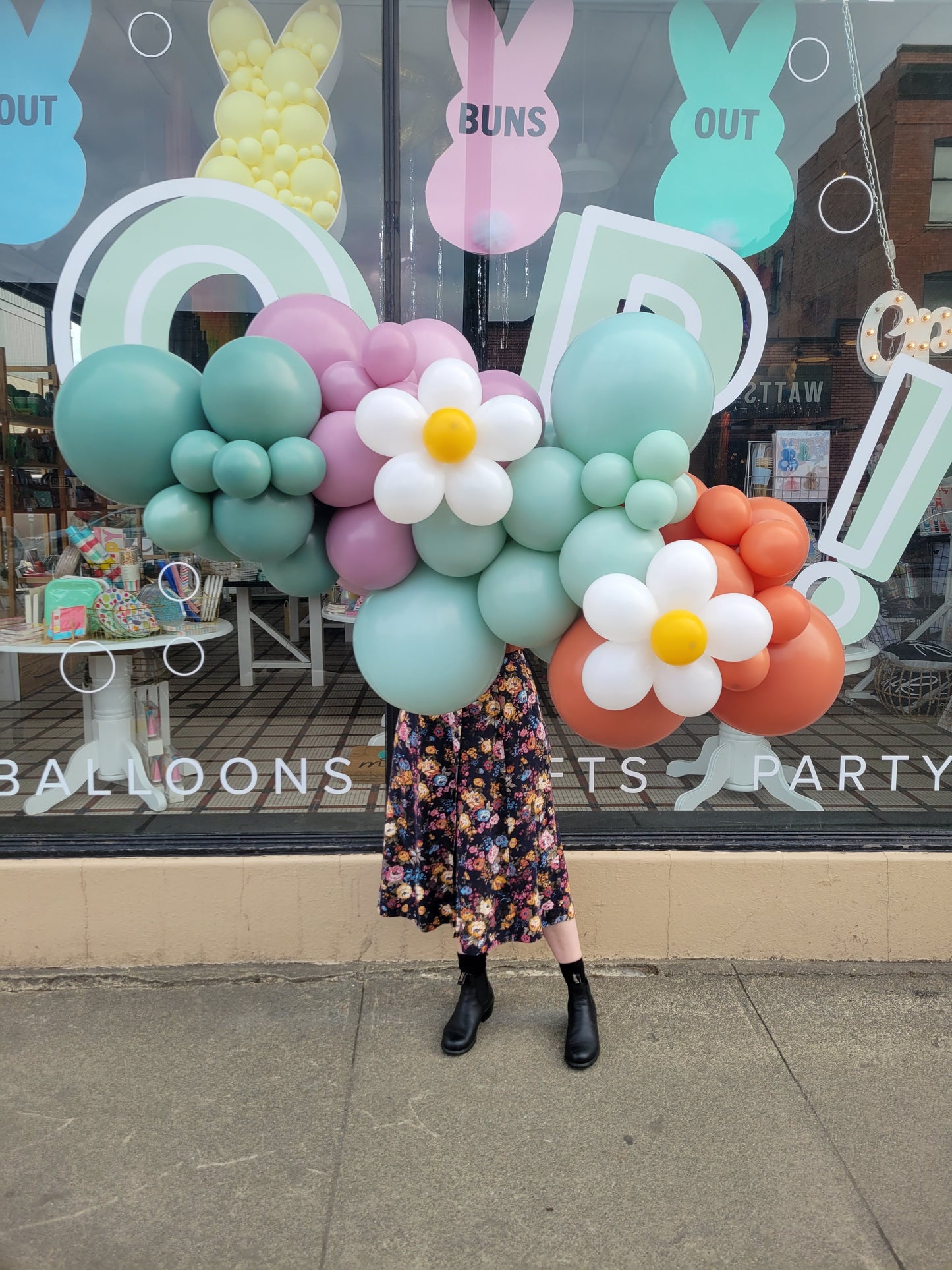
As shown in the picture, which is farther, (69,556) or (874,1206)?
(69,556)

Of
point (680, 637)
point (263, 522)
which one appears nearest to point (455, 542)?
point (263, 522)

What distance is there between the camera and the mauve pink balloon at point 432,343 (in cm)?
167

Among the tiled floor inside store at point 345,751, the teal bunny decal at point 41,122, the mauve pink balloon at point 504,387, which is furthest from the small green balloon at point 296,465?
the teal bunny decal at point 41,122

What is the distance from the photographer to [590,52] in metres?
2.98

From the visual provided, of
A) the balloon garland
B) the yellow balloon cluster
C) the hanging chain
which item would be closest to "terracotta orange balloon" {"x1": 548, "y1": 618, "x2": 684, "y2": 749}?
the balloon garland

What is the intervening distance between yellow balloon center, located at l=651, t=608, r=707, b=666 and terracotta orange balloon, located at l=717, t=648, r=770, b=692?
10cm

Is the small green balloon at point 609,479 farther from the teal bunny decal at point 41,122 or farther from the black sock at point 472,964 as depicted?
the teal bunny decal at point 41,122

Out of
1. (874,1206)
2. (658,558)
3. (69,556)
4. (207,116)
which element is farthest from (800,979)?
(207,116)

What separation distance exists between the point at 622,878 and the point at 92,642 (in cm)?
209

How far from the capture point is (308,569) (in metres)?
1.67

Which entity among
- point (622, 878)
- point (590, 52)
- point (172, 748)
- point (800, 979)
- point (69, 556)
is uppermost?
point (590, 52)

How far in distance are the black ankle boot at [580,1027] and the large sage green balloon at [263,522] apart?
1724 millimetres

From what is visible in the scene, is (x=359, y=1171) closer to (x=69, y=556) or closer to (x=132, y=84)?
(x=69, y=556)

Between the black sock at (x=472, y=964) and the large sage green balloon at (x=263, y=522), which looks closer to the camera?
the large sage green balloon at (x=263, y=522)
